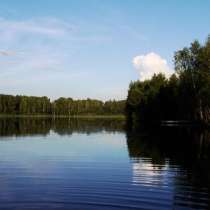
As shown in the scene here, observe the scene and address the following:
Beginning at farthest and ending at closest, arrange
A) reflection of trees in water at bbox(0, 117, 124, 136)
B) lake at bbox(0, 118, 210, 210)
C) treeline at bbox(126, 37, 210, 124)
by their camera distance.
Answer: treeline at bbox(126, 37, 210, 124)
reflection of trees in water at bbox(0, 117, 124, 136)
lake at bbox(0, 118, 210, 210)

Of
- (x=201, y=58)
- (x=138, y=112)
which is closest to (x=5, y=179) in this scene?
(x=201, y=58)

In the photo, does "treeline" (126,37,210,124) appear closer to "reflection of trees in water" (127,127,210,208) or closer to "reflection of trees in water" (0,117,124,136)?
"reflection of trees in water" (0,117,124,136)

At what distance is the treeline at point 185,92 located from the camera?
90875 millimetres

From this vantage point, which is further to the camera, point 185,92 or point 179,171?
point 185,92

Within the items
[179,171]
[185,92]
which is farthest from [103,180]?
[185,92]

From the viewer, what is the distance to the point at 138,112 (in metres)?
137

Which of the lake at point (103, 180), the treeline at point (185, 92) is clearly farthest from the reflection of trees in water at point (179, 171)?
the treeline at point (185, 92)

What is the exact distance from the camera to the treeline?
9088 cm

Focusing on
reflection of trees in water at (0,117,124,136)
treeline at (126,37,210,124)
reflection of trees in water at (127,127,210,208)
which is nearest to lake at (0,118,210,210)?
reflection of trees in water at (127,127,210,208)

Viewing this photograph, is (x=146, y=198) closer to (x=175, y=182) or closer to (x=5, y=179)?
(x=175, y=182)

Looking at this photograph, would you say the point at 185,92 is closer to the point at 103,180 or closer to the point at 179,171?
the point at 179,171

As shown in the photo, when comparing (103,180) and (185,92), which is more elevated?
(185,92)

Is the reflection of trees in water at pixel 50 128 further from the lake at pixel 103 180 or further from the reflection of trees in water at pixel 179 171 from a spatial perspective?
the lake at pixel 103 180

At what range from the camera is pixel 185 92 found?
3792 inches
